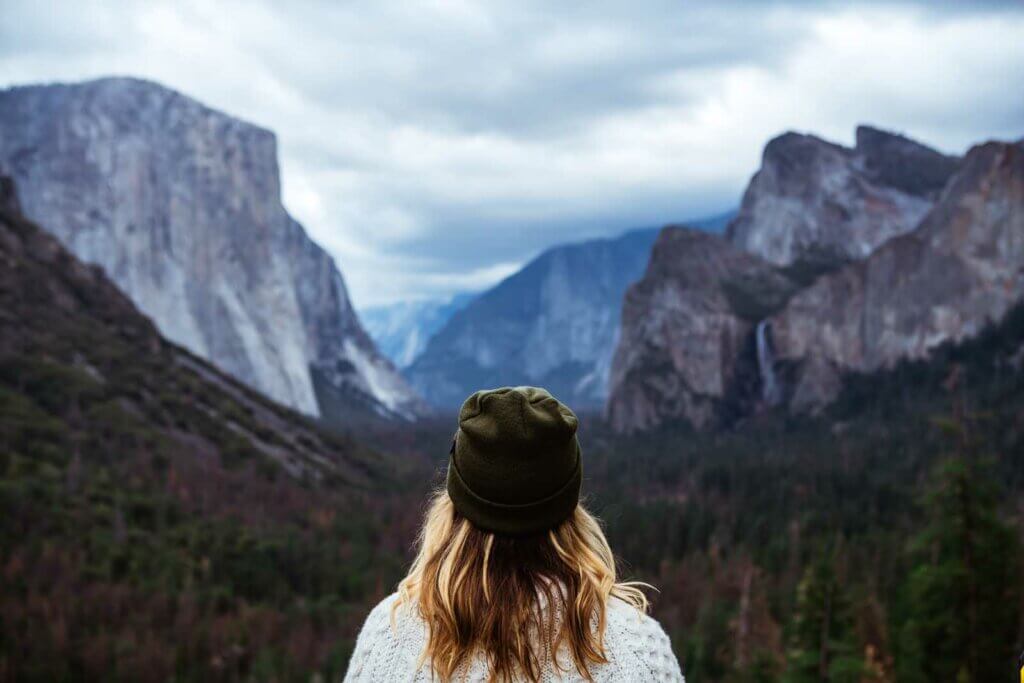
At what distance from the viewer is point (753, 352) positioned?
150875mm

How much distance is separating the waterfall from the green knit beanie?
487 ft

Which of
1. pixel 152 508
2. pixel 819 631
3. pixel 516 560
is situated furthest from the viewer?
pixel 152 508

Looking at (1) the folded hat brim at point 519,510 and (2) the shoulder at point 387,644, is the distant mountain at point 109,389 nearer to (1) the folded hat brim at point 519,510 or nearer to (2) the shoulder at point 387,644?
(2) the shoulder at point 387,644

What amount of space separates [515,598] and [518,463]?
20.9 inches

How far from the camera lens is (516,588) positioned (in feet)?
11.4

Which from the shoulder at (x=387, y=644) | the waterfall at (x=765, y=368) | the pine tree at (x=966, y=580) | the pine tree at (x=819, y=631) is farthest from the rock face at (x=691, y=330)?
the shoulder at (x=387, y=644)

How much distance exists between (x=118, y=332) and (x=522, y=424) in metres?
112

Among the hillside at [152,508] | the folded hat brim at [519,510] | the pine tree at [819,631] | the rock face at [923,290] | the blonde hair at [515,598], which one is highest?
the rock face at [923,290]

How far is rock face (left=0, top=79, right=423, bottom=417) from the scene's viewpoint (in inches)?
5123

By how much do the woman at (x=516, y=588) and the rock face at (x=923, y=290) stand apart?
122 meters

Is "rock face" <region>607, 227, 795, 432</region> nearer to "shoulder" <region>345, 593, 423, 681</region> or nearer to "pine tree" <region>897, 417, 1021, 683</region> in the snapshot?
"pine tree" <region>897, 417, 1021, 683</region>

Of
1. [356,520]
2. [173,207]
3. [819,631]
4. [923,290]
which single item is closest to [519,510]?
[819,631]

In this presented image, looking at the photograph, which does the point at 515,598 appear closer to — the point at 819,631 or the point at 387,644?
the point at 387,644

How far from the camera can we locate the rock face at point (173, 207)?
13012 centimetres
